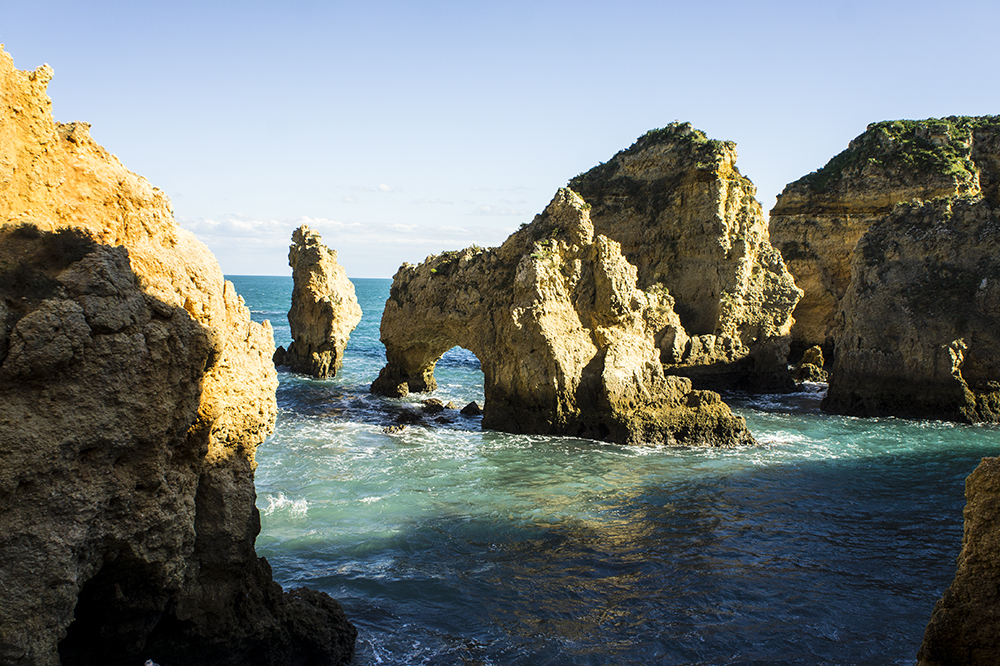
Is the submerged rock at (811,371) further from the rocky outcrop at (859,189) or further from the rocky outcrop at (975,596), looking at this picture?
the rocky outcrop at (975,596)

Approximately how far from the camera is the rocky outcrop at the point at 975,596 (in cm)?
596

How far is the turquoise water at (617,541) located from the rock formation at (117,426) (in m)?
2.74

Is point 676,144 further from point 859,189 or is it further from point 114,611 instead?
point 114,611

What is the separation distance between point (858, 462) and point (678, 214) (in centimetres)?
1422

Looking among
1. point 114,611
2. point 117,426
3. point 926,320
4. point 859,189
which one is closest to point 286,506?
point 114,611

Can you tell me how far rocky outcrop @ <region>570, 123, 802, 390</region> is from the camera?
96.4 feet

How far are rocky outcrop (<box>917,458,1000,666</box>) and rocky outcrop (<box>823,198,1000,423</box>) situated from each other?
2042 cm

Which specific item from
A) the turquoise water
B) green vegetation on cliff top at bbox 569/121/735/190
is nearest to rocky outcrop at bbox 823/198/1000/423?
the turquoise water

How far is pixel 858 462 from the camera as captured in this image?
744 inches

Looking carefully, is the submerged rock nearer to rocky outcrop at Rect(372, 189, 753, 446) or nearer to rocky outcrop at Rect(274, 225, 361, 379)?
rocky outcrop at Rect(372, 189, 753, 446)

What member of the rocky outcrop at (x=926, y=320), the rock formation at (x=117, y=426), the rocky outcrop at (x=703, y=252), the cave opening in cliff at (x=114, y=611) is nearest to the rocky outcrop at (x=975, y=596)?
the rock formation at (x=117, y=426)

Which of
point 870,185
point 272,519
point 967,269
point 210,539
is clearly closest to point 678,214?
point 967,269

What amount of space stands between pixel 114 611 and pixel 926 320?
85.4ft

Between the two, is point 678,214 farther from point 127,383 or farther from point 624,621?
point 127,383
